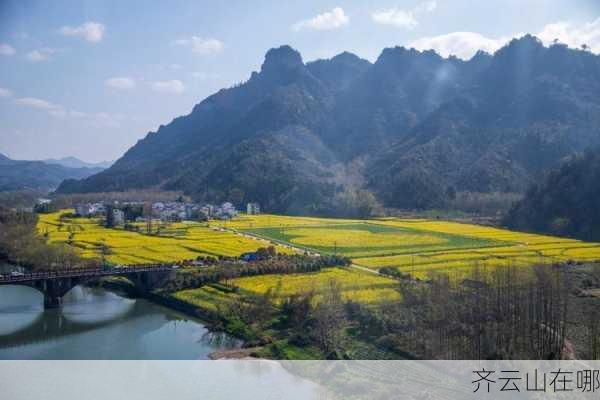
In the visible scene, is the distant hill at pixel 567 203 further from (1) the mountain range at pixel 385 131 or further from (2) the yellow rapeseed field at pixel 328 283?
(2) the yellow rapeseed field at pixel 328 283

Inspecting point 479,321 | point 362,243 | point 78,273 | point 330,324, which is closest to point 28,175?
point 362,243

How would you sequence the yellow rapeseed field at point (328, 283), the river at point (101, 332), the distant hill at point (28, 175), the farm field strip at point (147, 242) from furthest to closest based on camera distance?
the distant hill at point (28, 175)
the farm field strip at point (147, 242)
the yellow rapeseed field at point (328, 283)
the river at point (101, 332)

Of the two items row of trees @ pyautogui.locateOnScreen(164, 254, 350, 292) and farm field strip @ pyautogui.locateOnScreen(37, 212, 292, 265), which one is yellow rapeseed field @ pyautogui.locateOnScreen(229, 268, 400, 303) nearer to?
row of trees @ pyautogui.locateOnScreen(164, 254, 350, 292)

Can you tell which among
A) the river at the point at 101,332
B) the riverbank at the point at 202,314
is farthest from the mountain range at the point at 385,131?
the river at the point at 101,332

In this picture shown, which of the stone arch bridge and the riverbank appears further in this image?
the stone arch bridge

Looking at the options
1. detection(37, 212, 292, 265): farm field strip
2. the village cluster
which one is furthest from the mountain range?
detection(37, 212, 292, 265): farm field strip

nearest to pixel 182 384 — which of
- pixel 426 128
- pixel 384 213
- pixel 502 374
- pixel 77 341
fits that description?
pixel 77 341

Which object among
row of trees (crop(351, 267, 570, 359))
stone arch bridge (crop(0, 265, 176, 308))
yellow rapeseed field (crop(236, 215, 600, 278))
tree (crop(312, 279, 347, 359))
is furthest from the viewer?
yellow rapeseed field (crop(236, 215, 600, 278))
